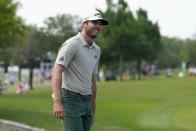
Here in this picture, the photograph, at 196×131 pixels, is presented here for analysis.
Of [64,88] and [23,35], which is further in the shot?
[23,35]

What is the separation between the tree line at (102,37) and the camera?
960 inches

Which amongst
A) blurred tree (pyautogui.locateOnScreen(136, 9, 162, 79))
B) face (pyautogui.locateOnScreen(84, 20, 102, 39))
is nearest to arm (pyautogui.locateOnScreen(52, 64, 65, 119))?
face (pyautogui.locateOnScreen(84, 20, 102, 39))

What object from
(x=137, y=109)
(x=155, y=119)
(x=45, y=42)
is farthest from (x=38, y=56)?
(x=155, y=119)

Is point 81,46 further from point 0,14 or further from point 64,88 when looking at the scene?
point 0,14

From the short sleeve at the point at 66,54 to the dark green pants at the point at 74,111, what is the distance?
1.22 ft

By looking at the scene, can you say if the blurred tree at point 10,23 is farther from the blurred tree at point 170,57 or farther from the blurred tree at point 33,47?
the blurred tree at point 170,57

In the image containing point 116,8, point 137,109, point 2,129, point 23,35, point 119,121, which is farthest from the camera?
point 116,8

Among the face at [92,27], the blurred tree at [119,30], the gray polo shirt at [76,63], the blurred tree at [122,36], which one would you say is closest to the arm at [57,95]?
the gray polo shirt at [76,63]

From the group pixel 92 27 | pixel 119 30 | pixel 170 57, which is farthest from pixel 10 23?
pixel 170 57

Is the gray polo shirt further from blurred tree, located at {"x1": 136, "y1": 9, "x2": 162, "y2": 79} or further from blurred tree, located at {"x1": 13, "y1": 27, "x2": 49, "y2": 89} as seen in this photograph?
blurred tree, located at {"x1": 136, "y1": 9, "x2": 162, "y2": 79}

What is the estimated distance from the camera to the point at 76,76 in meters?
4.68

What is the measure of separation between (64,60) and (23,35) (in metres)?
21.2

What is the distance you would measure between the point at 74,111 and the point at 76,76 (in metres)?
0.39

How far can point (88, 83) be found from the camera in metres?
4.81
